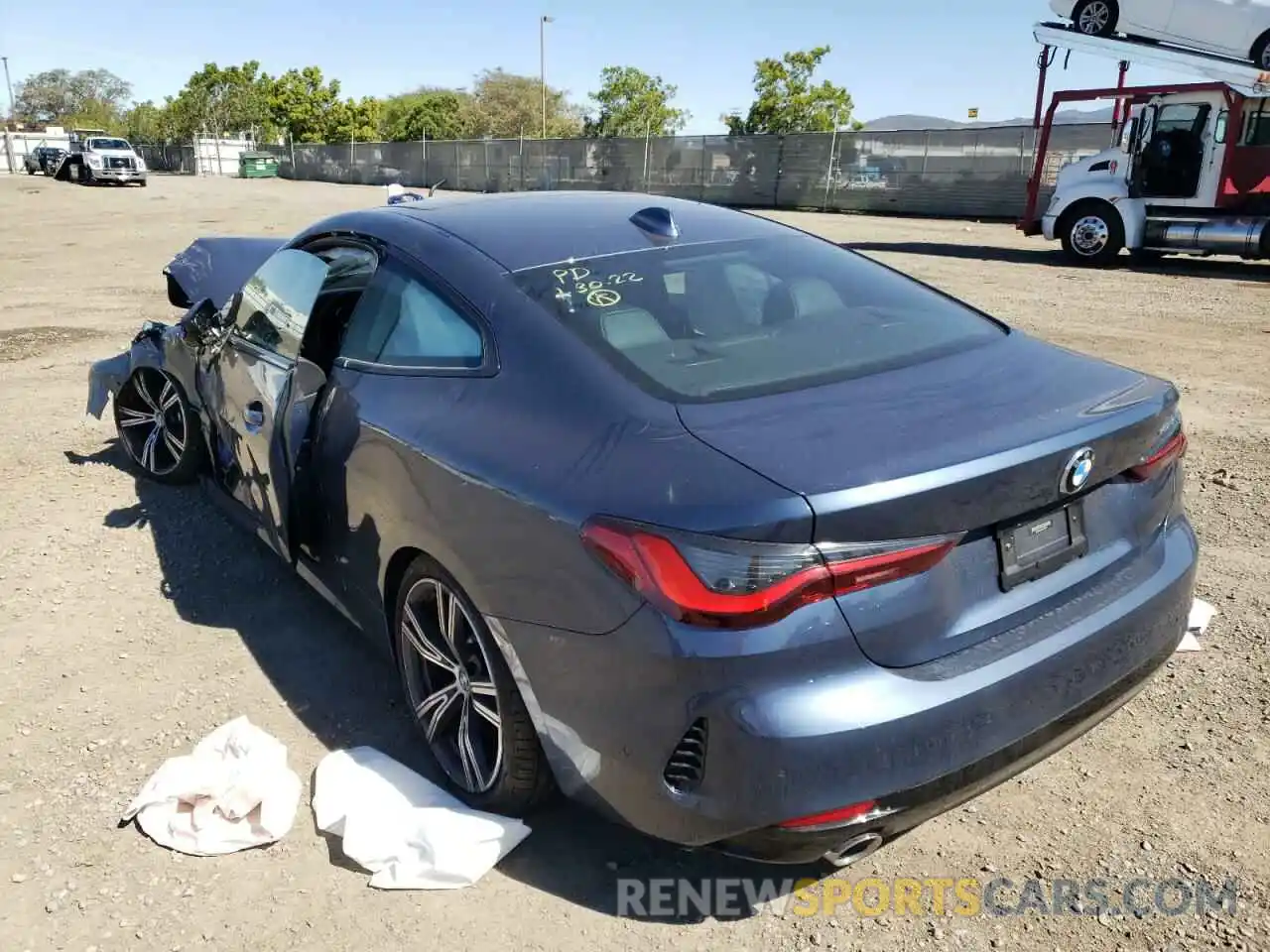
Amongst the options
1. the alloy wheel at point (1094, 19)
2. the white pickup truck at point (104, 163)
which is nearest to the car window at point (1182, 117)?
the alloy wheel at point (1094, 19)

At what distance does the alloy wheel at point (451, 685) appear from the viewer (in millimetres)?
2545

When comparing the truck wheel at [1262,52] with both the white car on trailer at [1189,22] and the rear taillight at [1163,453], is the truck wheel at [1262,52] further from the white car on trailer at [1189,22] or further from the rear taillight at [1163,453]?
the rear taillight at [1163,453]

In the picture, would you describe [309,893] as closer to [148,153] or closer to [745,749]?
[745,749]

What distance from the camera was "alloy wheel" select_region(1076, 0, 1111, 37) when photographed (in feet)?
52.2

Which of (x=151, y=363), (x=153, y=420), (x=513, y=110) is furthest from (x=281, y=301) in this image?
(x=513, y=110)

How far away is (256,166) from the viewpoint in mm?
58906

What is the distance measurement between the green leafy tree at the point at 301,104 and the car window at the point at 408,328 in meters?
84.8

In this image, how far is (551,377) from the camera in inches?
94.0

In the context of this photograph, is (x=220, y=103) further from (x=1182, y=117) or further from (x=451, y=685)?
(x=451, y=685)

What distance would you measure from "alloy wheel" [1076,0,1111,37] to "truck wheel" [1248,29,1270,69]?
2.36 meters

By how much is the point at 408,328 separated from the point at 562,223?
23.8 inches

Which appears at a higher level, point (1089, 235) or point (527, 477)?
point (1089, 235)

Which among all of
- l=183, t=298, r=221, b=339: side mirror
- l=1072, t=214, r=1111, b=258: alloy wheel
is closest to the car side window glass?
l=183, t=298, r=221, b=339: side mirror

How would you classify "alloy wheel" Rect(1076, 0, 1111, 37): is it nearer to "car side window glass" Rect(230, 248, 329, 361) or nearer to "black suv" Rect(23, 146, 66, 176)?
"car side window glass" Rect(230, 248, 329, 361)
